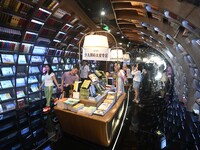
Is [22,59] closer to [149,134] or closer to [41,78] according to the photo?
[41,78]

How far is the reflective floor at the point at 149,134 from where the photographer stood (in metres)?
2.80

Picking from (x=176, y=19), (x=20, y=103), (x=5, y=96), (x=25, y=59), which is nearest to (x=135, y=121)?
(x=176, y=19)

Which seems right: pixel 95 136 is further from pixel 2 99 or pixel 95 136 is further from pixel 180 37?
pixel 180 37

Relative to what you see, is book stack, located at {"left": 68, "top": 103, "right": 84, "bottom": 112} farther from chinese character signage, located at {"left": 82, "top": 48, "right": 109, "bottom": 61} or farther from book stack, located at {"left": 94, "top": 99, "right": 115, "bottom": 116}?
chinese character signage, located at {"left": 82, "top": 48, "right": 109, "bottom": 61}

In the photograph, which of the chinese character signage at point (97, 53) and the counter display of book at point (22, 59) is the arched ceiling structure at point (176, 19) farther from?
the counter display of book at point (22, 59)

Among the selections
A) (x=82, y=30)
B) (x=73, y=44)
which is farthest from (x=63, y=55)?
(x=82, y=30)

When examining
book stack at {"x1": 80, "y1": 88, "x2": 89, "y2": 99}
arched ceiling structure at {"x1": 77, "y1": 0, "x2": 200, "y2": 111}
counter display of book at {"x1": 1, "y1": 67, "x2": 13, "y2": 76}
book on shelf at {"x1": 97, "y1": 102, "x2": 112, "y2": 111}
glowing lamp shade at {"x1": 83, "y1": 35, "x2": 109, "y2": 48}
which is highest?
arched ceiling structure at {"x1": 77, "y1": 0, "x2": 200, "y2": 111}

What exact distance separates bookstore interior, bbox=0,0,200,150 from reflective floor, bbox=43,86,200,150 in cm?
18

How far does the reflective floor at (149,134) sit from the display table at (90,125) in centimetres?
13

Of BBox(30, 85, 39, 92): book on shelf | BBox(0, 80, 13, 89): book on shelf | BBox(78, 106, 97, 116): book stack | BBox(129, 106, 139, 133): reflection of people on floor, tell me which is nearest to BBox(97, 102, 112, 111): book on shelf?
BBox(78, 106, 97, 116): book stack

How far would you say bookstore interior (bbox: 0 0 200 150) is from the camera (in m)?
2.71

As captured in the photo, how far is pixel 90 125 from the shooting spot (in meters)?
2.63

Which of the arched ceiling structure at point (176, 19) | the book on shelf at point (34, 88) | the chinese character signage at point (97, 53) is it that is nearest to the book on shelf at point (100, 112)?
the chinese character signage at point (97, 53)

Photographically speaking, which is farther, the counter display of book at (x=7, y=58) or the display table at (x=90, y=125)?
the counter display of book at (x=7, y=58)
